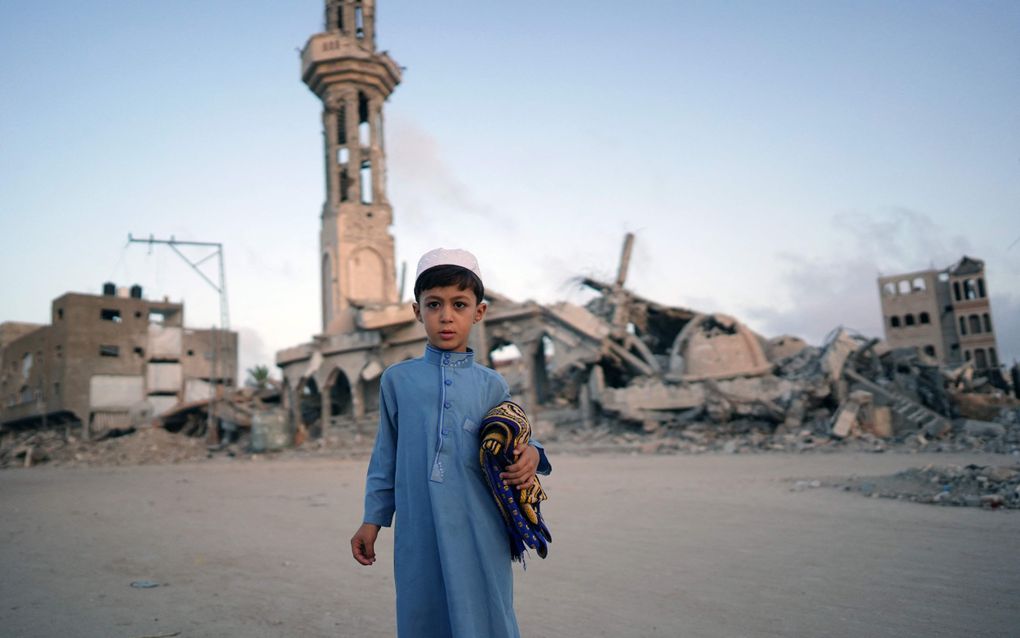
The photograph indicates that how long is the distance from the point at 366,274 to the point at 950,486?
33414 millimetres

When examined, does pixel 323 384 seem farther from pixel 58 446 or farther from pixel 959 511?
pixel 959 511

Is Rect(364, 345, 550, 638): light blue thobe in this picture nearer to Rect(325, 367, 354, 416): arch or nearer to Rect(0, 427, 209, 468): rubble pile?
Rect(0, 427, 209, 468): rubble pile

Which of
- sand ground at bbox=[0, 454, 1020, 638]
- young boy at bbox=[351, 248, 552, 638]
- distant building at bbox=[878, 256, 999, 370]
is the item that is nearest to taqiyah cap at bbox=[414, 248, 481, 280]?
young boy at bbox=[351, 248, 552, 638]

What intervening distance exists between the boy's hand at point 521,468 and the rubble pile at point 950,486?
5873mm

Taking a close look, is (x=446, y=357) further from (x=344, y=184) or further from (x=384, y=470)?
(x=344, y=184)

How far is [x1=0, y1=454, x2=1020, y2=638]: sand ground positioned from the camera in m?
3.06

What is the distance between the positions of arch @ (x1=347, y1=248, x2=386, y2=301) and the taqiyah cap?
35.2 metres

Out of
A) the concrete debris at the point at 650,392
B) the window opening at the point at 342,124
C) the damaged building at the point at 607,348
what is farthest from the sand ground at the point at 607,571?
the window opening at the point at 342,124

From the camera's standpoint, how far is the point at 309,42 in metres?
40.1

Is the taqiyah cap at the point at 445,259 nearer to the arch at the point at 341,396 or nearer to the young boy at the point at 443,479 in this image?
the young boy at the point at 443,479

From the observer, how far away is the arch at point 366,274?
36875 millimetres

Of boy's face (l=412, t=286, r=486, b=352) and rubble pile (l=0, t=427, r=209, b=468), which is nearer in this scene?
boy's face (l=412, t=286, r=486, b=352)

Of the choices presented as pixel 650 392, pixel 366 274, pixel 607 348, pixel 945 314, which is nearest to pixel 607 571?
pixel 650 392

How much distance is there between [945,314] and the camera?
2008 inches
